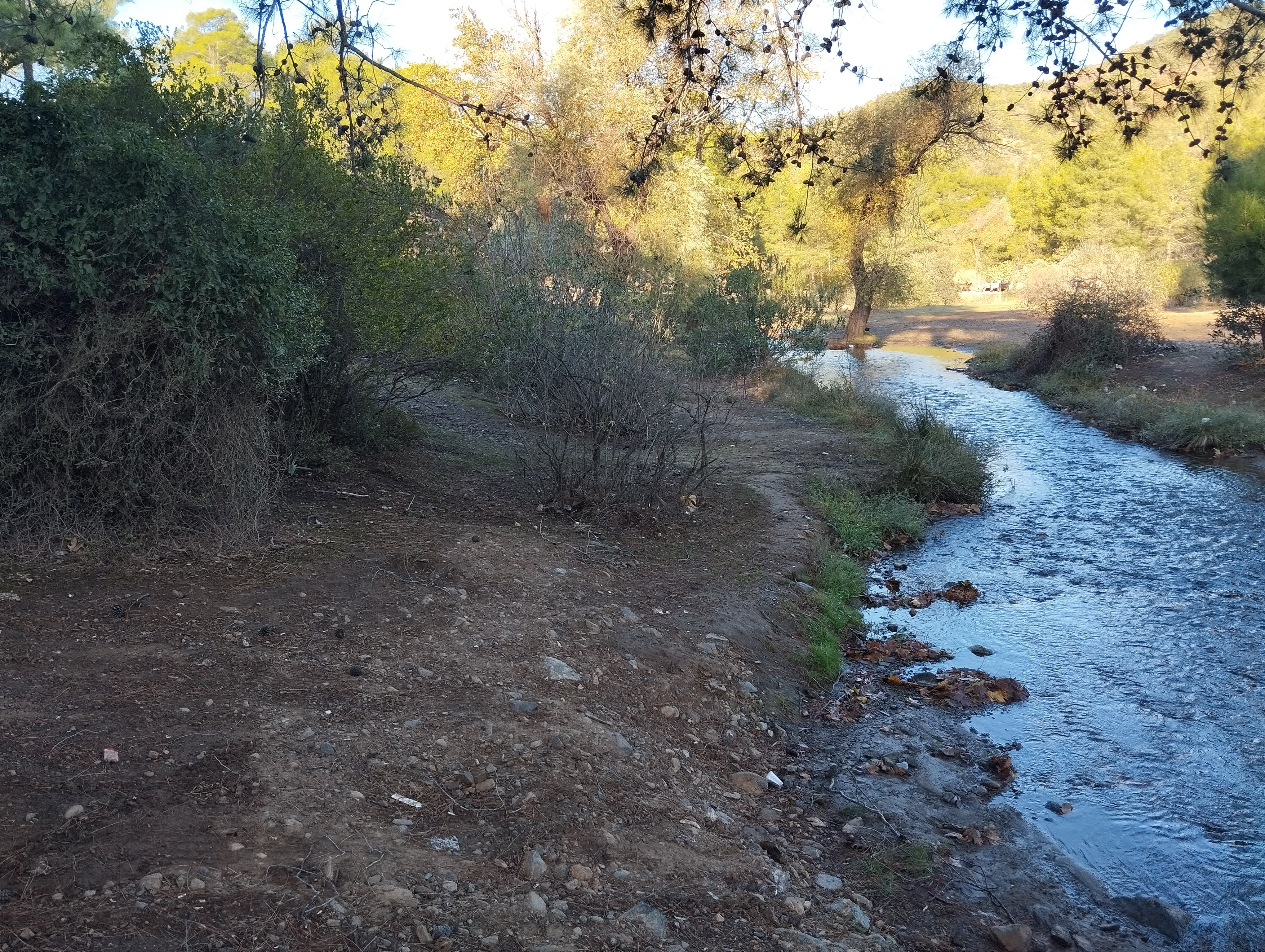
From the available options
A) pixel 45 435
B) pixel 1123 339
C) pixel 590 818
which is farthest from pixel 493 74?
pixel 590 818

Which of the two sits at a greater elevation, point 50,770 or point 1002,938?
point 50,770

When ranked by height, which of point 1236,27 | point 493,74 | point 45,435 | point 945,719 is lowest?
point 945,719

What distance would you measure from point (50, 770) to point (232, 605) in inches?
69.9

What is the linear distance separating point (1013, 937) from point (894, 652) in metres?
3.56

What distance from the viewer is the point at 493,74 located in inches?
912

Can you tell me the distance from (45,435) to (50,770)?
8.94ft

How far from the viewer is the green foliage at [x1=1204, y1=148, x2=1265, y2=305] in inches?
756

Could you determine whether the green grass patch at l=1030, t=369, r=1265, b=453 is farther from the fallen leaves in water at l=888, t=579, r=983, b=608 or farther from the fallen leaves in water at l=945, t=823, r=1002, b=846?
the fallen leaves in water at l=945, t=823, r=1002, b=846

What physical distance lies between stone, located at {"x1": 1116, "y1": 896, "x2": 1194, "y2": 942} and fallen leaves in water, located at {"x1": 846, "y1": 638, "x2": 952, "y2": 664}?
9.72 feet

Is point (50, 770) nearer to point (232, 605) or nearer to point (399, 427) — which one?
point (232, 605)

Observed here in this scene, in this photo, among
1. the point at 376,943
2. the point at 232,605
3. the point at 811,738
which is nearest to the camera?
the point at 376,943

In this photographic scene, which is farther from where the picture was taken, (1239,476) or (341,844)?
(1239,476)

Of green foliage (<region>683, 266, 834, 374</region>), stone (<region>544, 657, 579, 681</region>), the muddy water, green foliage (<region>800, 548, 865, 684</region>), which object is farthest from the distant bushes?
stone (<region>544, 657, 579, 681</region>)

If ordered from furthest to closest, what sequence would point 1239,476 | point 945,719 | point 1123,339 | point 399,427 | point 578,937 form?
1. point 1123,339
2. point 1239,476
3. point 399,427
4. point 945,719
5. point 578,937
